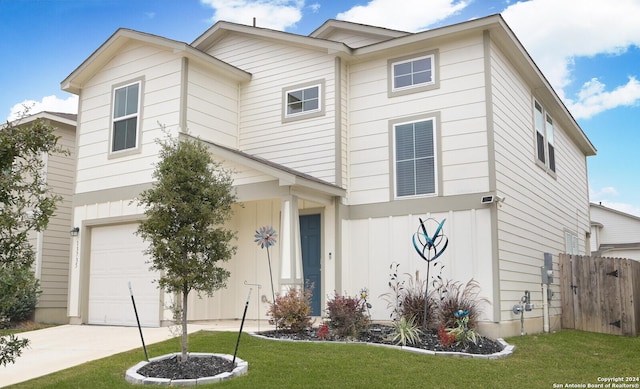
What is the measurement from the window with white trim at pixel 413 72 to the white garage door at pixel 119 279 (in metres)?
6.53

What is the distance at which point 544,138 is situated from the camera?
15531 millimetres

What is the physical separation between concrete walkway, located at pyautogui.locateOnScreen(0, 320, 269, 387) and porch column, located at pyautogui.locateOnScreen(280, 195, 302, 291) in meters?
1.18

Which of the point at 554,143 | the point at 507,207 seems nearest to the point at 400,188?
the point at 507,207

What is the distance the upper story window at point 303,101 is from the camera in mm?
13373

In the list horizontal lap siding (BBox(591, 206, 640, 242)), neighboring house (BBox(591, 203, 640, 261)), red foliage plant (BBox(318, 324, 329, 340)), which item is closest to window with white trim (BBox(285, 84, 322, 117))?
red foliage plant (BBox(318, 324, 329, 340))

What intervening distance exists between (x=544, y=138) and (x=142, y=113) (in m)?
9.89

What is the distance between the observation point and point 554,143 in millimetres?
16719

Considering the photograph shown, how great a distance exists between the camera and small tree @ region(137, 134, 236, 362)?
7910mm

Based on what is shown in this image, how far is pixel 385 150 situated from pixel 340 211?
5.21ft

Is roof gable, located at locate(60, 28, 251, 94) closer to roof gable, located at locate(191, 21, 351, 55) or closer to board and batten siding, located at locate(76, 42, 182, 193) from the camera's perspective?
board and batten siding, located at locate(76, 42, 182, 193)

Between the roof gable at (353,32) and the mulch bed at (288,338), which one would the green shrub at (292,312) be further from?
the roof gable at (353,32)

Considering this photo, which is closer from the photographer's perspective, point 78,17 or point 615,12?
point 78,17

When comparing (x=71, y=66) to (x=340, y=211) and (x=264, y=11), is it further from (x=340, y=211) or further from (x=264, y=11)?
(x=340, y=211)

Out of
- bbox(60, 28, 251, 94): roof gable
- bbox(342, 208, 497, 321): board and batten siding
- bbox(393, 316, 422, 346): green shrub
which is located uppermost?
bbox(60, 28, 251, 94): roof gable
